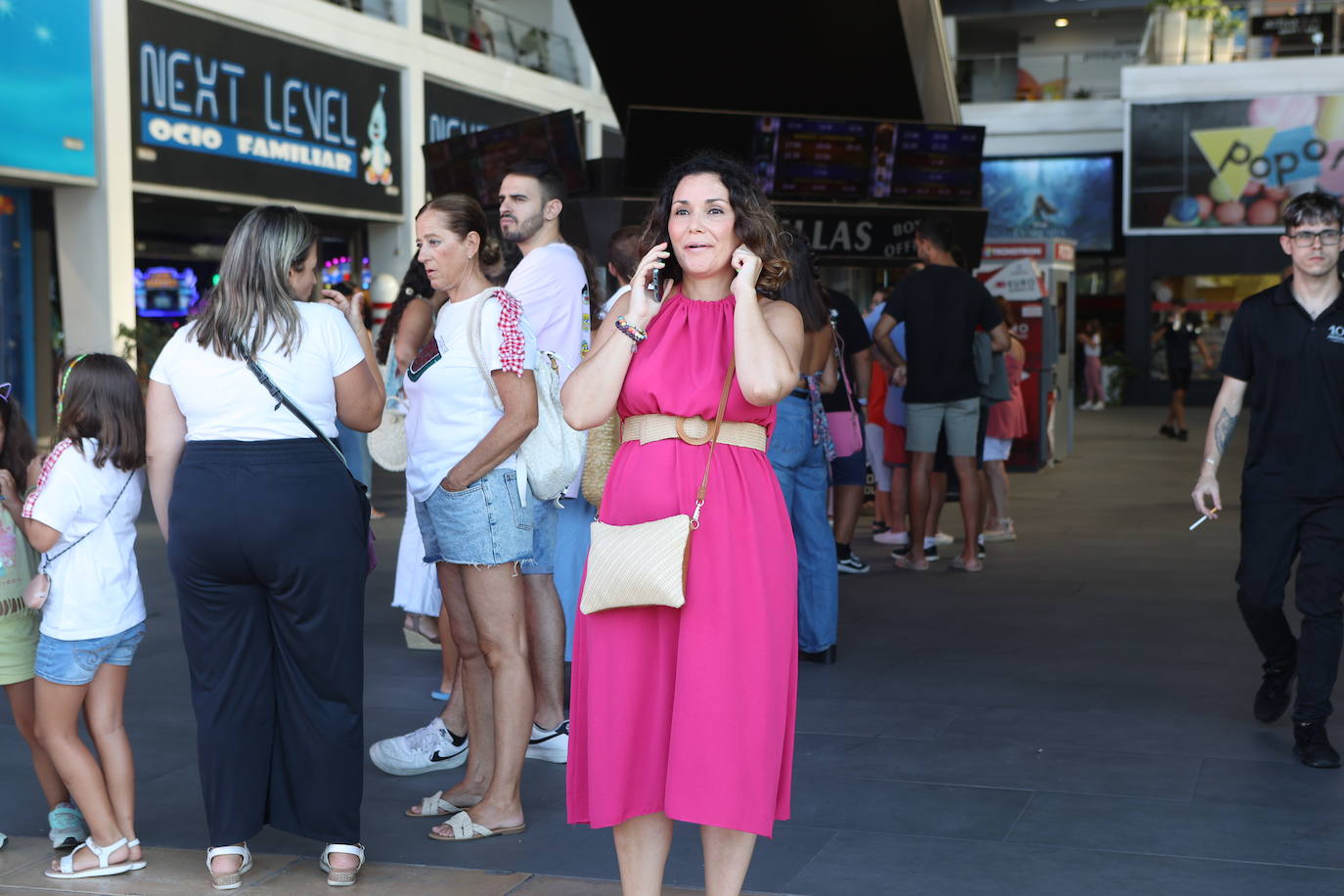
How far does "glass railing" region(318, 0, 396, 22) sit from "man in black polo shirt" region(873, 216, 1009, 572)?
1468 centimetres

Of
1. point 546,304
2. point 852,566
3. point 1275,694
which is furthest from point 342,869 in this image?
point 852,566

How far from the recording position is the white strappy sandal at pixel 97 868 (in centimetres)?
382

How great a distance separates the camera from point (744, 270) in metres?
3.12

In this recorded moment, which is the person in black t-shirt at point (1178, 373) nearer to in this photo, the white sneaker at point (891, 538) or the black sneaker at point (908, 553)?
the white sneaker at point (891, 538)

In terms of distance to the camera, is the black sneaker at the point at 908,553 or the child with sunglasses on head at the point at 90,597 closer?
the child with sunglasses on head at the point at 90,597

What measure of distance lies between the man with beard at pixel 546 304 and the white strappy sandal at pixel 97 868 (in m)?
1.45

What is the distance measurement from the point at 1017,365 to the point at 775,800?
879 cm

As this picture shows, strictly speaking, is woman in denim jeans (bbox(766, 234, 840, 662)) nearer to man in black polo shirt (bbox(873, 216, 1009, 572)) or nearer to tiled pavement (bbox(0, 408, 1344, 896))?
tiled pavement (bbox(0, 408, 1344, 896))

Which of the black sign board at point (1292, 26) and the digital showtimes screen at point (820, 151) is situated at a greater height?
the black sign board at point (1292, 26)

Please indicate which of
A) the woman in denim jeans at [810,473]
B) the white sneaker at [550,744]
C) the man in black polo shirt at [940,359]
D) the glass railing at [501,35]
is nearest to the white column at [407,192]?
the glass railing at [501,35]

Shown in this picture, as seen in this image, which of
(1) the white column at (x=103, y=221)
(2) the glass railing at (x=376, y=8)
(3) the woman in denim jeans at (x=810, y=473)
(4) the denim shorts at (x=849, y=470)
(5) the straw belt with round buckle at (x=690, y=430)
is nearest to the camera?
(5) the straw belt with round buckle at (x=690, y=430)

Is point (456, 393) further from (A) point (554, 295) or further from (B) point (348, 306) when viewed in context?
(A) point (554, 295)

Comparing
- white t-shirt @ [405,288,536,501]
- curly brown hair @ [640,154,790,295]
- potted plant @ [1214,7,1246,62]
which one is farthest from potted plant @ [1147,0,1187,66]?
curly brown hair @ [640,154,790,295]

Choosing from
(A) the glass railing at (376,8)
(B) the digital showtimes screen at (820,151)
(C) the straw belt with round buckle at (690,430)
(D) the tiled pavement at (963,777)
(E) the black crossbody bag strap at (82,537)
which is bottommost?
(D) the tiled pavement at (963,777)
